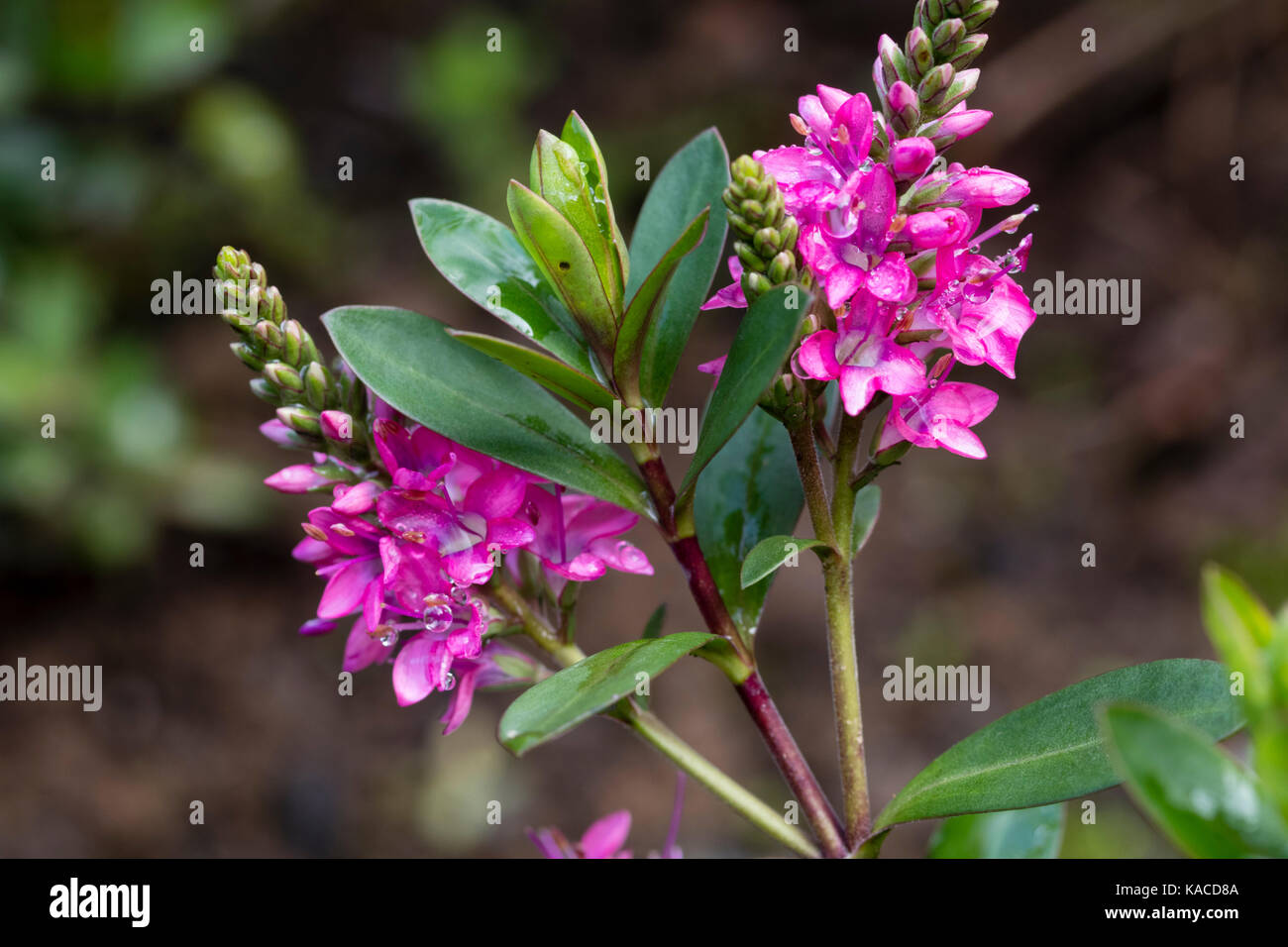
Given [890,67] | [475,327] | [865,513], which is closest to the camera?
[890,67]

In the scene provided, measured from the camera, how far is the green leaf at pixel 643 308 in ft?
3.12

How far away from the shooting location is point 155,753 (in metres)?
3.63

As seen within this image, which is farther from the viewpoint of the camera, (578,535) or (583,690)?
(578,535)

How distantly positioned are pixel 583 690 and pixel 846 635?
299mm

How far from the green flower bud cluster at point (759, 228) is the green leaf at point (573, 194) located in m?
0.14

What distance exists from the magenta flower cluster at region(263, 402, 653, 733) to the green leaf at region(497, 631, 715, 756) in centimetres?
10

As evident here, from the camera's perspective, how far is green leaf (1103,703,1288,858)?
683 millimetres

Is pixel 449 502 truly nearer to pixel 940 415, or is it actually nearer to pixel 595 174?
pixel 595 174

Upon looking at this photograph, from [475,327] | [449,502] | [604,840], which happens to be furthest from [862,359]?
[475,327]

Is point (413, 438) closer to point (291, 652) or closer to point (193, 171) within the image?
point (291, 652)

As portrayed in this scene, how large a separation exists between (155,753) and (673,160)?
10.3 feet

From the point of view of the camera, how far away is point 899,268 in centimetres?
96

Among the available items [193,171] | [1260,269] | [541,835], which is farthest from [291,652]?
[1260,269]

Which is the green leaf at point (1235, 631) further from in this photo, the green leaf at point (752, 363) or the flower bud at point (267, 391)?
the flower bud at point (267, 391)
